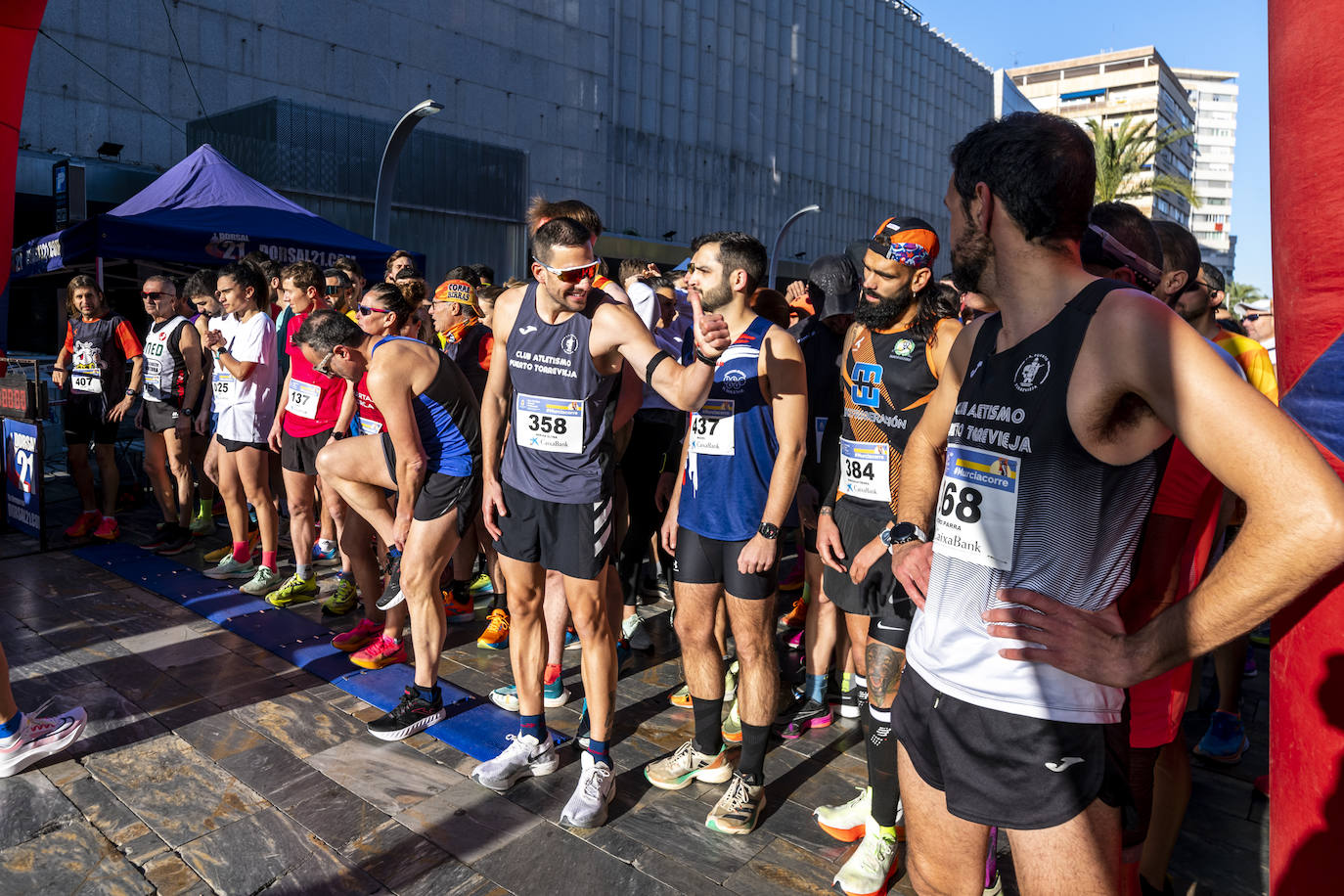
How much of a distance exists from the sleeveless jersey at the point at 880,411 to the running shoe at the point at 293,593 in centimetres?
384

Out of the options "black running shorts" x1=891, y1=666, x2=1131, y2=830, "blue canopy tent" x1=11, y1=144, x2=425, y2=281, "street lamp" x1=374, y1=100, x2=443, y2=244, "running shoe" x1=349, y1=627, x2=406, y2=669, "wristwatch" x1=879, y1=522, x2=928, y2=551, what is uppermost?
"street lamp" x1=374, y1=100, x2=443, y2=244

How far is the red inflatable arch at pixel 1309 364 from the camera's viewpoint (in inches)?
64.7

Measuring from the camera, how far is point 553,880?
9.25 ft

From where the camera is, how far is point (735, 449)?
331 centimetres

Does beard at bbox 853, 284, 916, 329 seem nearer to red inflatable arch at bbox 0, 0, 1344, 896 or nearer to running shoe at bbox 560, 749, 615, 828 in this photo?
red inflatable arch at bbox 0, 0, 1344, 896

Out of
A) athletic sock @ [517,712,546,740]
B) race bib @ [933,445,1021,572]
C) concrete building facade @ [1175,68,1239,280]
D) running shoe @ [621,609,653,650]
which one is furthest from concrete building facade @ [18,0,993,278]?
concrete building facade @ [1175,68,1239,280]

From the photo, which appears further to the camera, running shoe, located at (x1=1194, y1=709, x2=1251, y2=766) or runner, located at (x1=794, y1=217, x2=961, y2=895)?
running shoe, located at (x1=1194, y1=709, x2=1251, y2=766)

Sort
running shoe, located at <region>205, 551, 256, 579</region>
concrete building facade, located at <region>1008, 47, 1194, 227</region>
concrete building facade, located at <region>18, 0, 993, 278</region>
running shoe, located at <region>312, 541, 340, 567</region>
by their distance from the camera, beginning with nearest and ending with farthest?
running shoe, located at <region>205, 551, 256, 579</region>, running shoe, located at <region>312, 541, 340, 567</region>, concrete building facade, located at <region>18, 0, 993, 278</region>, concrete building facade, located at <region>1008, 47, 1194, 227</region>

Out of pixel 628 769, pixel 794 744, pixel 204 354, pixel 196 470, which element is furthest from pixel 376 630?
pixel 196 470

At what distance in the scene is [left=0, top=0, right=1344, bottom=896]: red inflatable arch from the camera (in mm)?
1645

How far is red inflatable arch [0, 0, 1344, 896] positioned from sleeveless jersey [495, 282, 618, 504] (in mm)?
2213

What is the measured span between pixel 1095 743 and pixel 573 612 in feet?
7.13

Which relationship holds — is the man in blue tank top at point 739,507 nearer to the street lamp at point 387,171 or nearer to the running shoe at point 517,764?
the running shoe at point 517,764

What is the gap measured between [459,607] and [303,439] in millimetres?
1459
